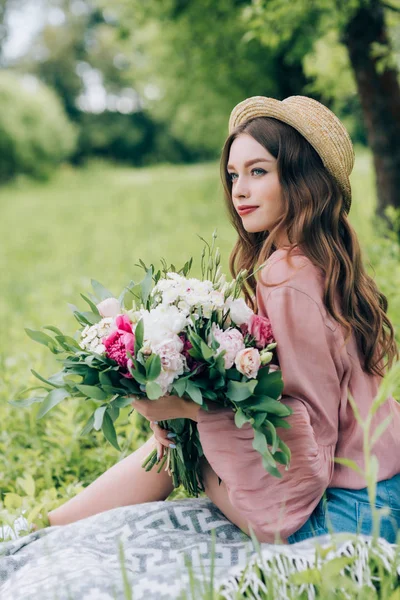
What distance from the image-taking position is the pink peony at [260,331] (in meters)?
2.02

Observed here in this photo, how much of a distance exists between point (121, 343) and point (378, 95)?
17.9 feet

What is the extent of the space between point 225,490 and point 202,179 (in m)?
17.4

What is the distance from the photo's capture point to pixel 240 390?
74.9 inches

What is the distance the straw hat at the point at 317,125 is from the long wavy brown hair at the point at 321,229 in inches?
1.3

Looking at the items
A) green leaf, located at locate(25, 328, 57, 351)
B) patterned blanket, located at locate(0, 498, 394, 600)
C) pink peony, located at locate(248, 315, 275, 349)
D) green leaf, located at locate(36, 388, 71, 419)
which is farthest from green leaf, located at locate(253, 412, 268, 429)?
green leaf, located at locate(25, 328, 57, 351)

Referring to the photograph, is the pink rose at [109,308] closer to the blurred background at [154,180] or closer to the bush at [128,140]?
the blurred background at [154,180]

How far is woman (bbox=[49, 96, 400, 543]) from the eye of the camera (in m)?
2.05

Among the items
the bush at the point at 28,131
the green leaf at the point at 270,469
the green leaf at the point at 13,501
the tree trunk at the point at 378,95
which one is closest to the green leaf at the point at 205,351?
the green leaf at the point at 270,469

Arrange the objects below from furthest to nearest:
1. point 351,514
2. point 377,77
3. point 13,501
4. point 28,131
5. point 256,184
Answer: point 28,131
point 377,77
point 13,501
point 256,184
point 351,514

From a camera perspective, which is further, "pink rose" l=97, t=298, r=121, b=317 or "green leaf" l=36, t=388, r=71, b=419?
"pink rose" l=97, t=298, r=121, b=317

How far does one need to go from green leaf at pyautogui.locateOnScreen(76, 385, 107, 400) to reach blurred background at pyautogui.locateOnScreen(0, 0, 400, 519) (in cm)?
97

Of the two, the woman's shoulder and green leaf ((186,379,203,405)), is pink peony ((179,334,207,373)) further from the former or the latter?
the woman's shoulder

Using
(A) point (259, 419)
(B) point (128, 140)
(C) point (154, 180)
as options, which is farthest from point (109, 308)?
(B) point (128, 140)

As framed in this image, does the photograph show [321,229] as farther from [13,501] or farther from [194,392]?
[13,501]
